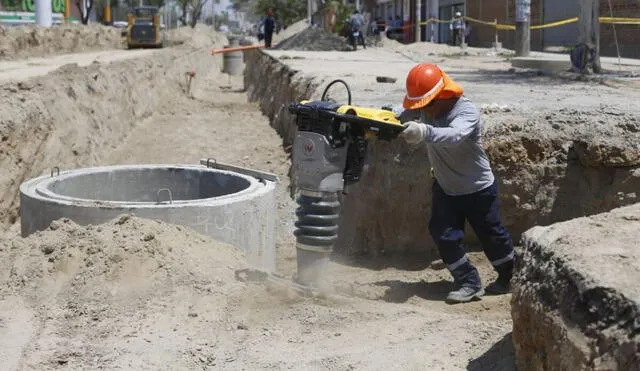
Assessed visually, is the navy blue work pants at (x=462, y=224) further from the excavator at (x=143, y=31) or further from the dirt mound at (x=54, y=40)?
the excavator at (x=143, y=31)

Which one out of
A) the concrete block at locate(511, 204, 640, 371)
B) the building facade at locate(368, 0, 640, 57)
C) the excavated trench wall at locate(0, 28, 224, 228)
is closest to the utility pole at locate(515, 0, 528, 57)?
the building facade at locate(368, 0, 640, 57)

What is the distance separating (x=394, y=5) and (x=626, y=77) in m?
48.4

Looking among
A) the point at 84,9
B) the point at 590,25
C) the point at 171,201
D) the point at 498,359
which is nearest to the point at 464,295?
the point at 498,359

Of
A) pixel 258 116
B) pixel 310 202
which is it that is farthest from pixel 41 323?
pixel 258 116

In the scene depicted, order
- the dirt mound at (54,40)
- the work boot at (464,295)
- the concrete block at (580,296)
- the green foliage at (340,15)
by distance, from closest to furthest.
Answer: the concrete block at (580,296) → the work boot at (464,295) → the dirt mound at (54,40) → the green foliage at (340,15)

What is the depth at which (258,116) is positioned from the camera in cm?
1814

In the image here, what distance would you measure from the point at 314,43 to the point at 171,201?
79.7 ft

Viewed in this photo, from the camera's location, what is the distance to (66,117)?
39.7 ft

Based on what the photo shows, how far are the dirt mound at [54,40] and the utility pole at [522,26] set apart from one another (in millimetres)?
15762

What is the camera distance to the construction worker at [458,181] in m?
5.20

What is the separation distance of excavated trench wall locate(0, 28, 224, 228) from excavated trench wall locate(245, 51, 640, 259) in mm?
4265

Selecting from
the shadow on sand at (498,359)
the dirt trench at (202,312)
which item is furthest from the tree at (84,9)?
the shadow on sand at (498,359)

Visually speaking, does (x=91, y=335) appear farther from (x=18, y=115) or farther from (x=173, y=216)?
(x=18, y=115)

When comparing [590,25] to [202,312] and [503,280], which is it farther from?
[202,312]
